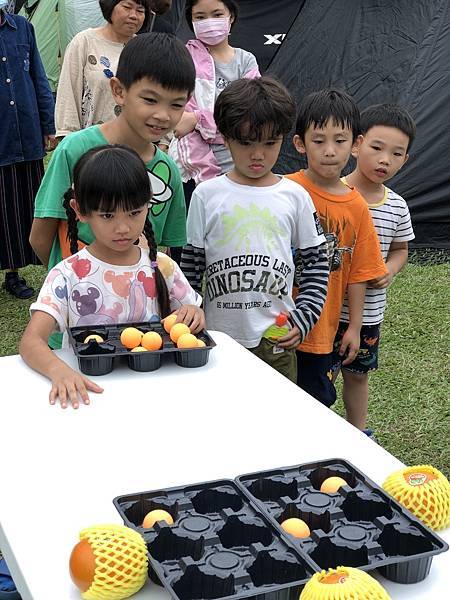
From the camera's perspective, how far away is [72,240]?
Answer: 2.30 m

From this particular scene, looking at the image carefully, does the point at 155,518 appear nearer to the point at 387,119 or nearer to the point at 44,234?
the point at 44,234

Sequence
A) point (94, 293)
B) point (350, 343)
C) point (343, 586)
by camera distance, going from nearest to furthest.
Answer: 1. point (343, 586)
2. point (94, 293)
3. point (350, 343)

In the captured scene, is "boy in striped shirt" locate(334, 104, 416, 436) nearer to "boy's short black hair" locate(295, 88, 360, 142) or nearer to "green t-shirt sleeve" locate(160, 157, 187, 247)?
"boy's short black hair" locate(295, 88, 360, 142)

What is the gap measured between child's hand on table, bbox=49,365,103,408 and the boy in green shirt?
63 centimetres

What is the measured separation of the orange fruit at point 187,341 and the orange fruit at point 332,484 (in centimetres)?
64

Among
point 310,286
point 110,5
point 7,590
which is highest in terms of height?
point 110,5

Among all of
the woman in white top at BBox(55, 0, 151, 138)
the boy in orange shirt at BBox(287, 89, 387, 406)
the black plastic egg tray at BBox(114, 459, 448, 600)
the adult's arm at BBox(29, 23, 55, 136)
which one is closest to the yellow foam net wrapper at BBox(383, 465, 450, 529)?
the black plastic egg tray at BBox(114, 459, 448, 600)

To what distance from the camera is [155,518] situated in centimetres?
122

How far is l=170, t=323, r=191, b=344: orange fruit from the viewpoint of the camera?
1945mm

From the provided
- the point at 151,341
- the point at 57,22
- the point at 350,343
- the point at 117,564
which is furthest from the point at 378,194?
the point at 57,22

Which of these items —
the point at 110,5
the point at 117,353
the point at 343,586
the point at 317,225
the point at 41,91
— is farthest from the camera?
the point at 41,91

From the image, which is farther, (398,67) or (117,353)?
(398,67)

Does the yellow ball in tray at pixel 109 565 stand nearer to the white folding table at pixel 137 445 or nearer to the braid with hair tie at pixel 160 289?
the white folding table at pixel 137 445

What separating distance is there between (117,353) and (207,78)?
2395 millimetres
